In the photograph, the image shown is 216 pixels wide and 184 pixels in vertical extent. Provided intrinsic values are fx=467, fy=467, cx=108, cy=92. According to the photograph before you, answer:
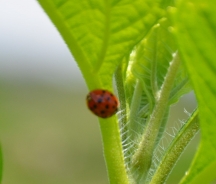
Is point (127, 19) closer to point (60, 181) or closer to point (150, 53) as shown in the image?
point (150, 53)

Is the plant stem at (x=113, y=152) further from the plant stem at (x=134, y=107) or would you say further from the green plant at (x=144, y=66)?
the plant stem at (x=134, y=107)

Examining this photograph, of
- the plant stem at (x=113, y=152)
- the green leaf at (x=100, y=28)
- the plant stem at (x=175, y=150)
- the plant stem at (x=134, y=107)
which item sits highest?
the green leaf at (x=100, y=28)

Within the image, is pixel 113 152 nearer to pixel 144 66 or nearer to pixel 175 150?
pixel 175 150

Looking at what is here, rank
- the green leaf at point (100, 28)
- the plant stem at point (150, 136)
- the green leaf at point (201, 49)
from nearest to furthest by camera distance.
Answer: the green leaf at point (201, 49)
the green leaf at point (100, 28)
the plant stem at point (150, 136)

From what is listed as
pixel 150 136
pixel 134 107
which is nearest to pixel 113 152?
pixel 150 136

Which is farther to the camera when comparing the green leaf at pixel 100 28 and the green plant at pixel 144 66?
the green leaf at pixel 100 28

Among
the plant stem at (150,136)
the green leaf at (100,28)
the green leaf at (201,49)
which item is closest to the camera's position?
the green leaf at (201,49)

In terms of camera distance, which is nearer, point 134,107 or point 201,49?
point 201,49

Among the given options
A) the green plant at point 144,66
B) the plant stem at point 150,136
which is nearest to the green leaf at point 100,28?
the green plant at point 144,66

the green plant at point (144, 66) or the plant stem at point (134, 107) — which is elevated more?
the green plant at point (144, 66)
